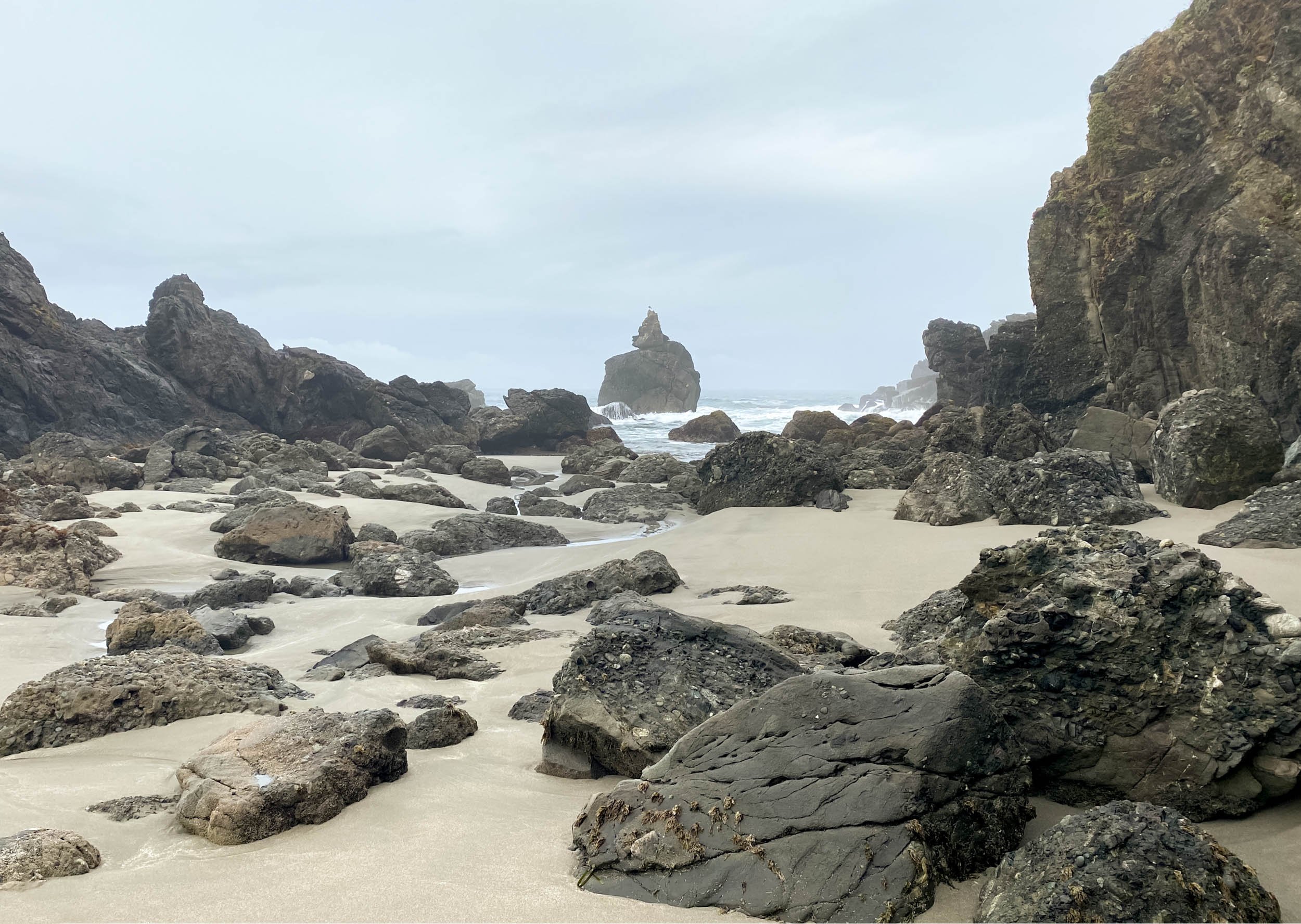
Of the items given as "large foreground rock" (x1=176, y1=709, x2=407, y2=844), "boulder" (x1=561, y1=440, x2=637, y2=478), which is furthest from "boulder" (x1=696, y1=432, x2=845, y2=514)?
"large foreground rock" (x1=176, y1=709, x2=407, y2=844)

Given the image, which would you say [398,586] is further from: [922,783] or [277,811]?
[922,783]

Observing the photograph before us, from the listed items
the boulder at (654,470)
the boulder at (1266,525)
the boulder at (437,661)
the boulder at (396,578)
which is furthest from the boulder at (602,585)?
the boulder at (654,470)

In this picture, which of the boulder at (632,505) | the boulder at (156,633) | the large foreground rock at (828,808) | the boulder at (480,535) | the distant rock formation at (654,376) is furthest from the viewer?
the distant rock formation at (654,376)

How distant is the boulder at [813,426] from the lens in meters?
23.2

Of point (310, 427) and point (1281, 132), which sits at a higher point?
point (1281, 132)

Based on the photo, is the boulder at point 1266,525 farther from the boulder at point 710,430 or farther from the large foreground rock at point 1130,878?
the boulder at point 710,430

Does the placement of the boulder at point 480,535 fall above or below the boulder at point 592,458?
below

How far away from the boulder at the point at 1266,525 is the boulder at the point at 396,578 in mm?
6369

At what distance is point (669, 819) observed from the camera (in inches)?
94.6

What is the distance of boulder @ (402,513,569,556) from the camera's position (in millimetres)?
9961

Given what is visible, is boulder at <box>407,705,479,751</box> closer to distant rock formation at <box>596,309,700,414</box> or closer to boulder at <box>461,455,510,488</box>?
boulder at <box>461,455,510,488</box>

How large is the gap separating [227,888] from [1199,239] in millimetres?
16090

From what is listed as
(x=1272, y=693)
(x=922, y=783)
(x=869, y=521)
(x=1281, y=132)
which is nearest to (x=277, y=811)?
(x=922, y=783)

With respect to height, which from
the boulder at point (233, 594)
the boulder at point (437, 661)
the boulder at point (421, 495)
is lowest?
the boulder at point (437, 661)
